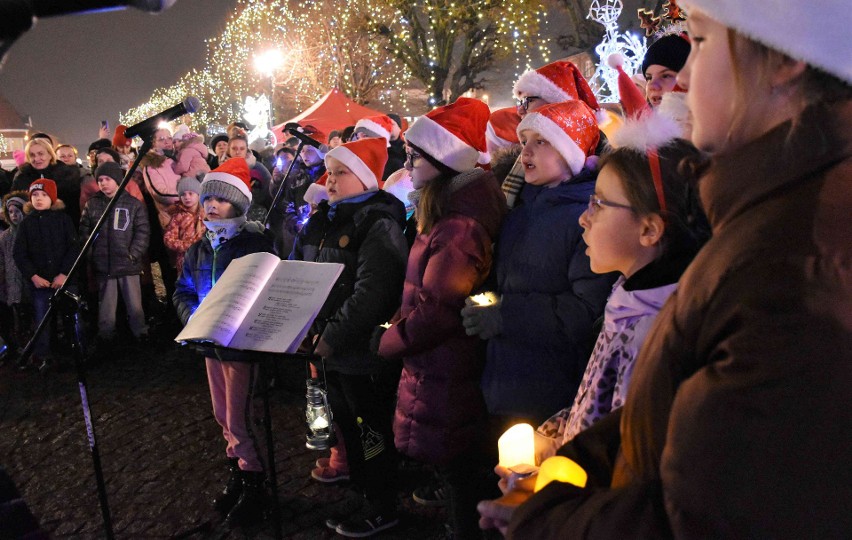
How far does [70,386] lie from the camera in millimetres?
5922

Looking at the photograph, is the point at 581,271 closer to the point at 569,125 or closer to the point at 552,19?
the point at 569,125

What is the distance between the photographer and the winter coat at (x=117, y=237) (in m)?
6.93

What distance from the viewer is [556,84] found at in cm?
396

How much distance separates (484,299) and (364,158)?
5.03ft

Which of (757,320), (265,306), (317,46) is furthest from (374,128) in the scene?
(317,46)

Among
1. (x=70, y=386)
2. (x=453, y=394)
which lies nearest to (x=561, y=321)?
(x=453, y=394)

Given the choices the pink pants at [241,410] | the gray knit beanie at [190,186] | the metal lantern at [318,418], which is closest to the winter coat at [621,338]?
the metal lantern at [318,418]

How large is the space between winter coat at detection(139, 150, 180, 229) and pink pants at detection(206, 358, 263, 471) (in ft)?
16.1

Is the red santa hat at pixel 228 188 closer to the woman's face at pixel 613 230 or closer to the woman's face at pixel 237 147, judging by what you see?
the woman's face at pixel 613 230

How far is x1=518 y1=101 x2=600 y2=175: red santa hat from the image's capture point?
287 cm

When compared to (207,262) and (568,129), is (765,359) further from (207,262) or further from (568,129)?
(207,262)

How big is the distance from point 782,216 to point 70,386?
260 inches

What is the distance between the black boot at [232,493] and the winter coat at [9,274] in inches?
189

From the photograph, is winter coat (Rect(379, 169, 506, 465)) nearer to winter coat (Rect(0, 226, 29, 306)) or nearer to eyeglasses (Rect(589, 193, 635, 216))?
eyeglasses (Rect(589, 193, 635, 216))
